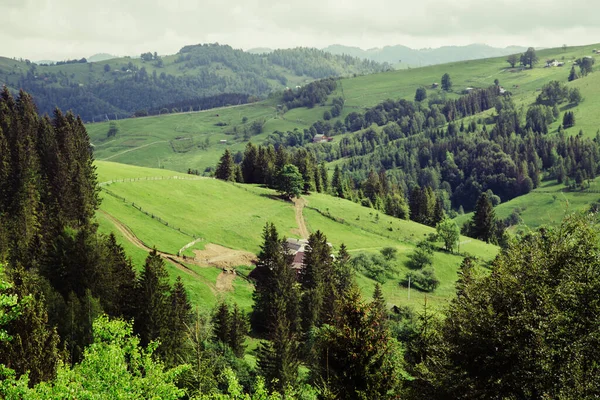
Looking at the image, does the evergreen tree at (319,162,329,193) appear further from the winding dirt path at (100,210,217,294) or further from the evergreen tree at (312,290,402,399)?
the evergreen tree at (312,290,402,399)

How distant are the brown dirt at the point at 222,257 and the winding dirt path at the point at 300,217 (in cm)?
2228

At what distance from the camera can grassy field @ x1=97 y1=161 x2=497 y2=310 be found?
85312mm

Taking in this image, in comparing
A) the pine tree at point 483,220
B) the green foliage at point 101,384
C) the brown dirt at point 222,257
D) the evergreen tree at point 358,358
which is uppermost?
the green foliage at point 101,384

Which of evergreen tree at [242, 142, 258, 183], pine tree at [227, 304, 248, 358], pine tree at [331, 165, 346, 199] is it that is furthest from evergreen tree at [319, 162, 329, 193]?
pine tree at [227, 304, 248, 358]

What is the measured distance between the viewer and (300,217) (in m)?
128

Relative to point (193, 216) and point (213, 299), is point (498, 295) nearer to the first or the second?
point (213, 299)

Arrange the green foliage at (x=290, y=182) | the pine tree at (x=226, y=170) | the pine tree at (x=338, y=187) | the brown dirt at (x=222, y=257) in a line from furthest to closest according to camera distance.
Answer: the pine tree at (x=338, y=187), the pine tree at (x=226, y=170), the green foliage at (x=290, y=182), the brown dirt at (x=222, y=257)

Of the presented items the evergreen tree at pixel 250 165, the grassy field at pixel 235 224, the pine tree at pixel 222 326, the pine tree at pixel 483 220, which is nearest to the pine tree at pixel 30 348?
the pine tree at pixel 222 326

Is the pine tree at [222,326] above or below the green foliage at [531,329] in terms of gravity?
below

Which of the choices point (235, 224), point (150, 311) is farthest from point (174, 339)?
point (235, 224)

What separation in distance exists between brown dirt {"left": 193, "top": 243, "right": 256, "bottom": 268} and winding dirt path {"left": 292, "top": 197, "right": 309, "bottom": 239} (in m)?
22.3

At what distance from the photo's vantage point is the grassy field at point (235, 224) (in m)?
85.3

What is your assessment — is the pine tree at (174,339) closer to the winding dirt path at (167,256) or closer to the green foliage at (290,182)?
the winding dirt path at (167,256)

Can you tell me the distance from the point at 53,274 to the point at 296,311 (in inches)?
1329
